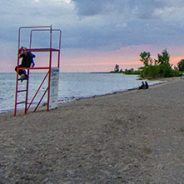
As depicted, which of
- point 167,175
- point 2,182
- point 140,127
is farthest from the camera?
point 140,127

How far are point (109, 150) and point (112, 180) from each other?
2.39 m

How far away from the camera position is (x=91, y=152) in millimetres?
10172

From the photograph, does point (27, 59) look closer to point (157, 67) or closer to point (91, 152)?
point (91, 152)

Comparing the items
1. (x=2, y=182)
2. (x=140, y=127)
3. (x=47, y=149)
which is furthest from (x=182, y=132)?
(x=2, y=182)

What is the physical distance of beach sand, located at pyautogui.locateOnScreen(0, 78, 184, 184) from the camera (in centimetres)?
832

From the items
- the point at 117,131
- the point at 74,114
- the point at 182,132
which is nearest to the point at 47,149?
the point at 117,131

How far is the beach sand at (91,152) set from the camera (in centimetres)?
832

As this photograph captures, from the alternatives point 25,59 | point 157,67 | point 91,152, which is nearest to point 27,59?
point 25,59

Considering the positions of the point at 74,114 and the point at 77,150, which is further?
the point at 74,114

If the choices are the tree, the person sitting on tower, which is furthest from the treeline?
the person sitting on tower

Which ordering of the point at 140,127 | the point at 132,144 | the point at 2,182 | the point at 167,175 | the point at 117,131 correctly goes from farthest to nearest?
1. the point at 140,127
2. the point at 117,131
3. the point at 132,144
4. the point at 167,175
5. the point at 2,182

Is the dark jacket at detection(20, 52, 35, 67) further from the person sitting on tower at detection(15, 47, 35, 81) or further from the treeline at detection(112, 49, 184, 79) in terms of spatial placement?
the treeline at detection(112, 49, 184, 79)

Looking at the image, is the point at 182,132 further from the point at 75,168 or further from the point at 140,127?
the point at 75,168

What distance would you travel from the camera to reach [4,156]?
30.4ft
